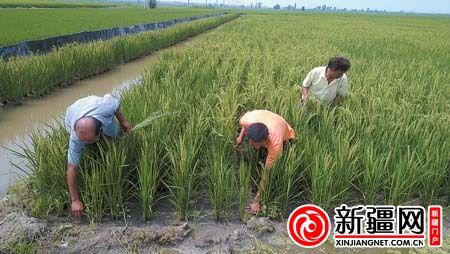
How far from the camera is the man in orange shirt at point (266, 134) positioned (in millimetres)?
2648

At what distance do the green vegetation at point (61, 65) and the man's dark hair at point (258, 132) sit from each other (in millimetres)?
4804

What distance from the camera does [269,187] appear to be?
118 inches

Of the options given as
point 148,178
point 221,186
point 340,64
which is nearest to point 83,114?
point 148,178

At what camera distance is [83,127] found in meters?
2.50

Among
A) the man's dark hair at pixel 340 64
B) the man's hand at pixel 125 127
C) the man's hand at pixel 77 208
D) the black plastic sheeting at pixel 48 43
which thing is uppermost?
the black plastic sheeting at pixel 48 43

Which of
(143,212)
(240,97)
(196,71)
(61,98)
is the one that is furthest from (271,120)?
(61,98)

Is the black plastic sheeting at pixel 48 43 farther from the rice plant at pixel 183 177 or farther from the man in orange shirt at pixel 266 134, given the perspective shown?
the man in orange shirt at pixel 266 134

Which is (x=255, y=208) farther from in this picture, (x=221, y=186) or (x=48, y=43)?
(x=48, y=43)

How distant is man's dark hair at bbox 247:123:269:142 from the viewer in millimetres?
2627

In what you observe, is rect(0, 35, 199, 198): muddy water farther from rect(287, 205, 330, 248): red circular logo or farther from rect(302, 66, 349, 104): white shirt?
rect(302, 66, 349, 104): white shirt

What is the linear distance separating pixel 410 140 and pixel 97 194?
2.65m

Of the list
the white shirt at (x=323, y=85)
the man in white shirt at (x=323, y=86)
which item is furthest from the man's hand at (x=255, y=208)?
the white shirt at (x=323, y=85)

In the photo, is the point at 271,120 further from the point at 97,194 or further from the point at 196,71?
the point at 196,71

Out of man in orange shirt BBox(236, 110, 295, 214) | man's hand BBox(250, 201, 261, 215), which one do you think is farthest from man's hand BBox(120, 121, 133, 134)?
man's hand BBox(250, 201, 261, 215)
